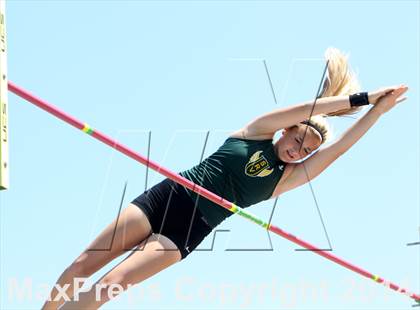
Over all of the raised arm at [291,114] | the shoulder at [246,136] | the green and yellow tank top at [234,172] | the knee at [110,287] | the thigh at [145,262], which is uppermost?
the raised arm at [291,114]

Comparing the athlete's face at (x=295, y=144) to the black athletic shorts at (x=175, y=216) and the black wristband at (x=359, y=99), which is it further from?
the black athletic shorts at (x=175, y=216)

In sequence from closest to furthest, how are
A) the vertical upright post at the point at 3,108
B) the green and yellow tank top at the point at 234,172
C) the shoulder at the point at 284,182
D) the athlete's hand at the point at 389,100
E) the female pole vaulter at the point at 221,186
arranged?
the vertical upright post at the point at 3,108 → the female pole vaulter at the point at 221,186 → the green and yellow tank top at the point at 234,172 → the athlete's hand at the point at 389,100 → the shoulder at the point at 284,182

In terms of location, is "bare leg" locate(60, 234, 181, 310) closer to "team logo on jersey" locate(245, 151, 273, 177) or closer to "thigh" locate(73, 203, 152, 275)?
"thigh" locate(73, 203, 152, 275)

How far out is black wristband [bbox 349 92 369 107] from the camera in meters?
7.82

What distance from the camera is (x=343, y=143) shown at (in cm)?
802

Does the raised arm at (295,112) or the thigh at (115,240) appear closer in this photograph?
the thigh at (115,240)

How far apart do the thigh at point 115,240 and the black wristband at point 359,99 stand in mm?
1913

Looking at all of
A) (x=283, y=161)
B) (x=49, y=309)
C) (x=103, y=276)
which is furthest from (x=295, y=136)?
(x=49, y=309)

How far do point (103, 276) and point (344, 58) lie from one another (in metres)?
2.84

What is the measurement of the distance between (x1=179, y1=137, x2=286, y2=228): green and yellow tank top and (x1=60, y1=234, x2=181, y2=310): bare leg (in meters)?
0.48

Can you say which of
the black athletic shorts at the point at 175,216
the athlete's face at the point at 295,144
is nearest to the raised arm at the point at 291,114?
the athlete's face at the point at 295,144

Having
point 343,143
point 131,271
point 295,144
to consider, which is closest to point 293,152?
point 295,144

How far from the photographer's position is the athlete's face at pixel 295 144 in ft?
25.8

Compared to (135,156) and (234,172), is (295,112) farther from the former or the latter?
(135,156)
